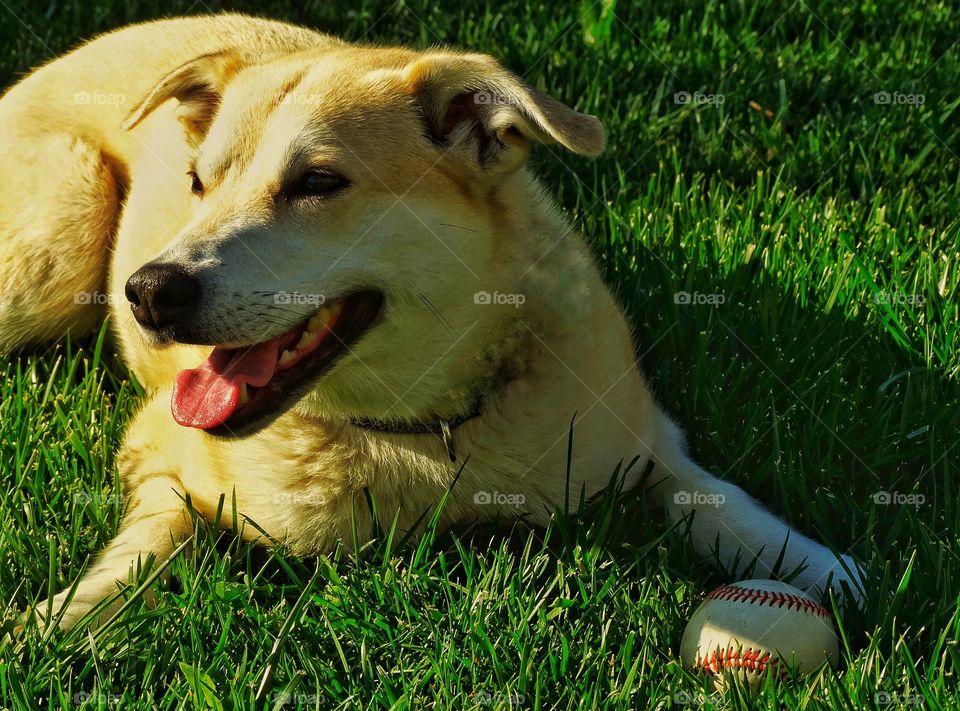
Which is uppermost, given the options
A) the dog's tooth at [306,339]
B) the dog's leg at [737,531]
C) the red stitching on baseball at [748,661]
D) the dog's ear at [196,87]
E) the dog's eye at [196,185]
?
the dog's ear at [196,87]

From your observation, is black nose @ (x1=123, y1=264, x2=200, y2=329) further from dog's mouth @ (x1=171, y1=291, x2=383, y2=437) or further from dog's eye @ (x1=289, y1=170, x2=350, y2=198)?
dog's eye @ (x1=289, y1=170, x2=350, y2=198)

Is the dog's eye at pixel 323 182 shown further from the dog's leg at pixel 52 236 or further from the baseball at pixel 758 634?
the dog's leg at pixel 52 236

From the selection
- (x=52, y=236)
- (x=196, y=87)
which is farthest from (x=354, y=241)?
(x=52, y=236)

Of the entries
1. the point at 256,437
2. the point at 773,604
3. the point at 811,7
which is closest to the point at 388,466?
the point at 256,437

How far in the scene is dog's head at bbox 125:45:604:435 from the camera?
97.2 inches

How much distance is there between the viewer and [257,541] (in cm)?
286

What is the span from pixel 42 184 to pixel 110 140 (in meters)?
0.26

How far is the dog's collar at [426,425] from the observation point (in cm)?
279

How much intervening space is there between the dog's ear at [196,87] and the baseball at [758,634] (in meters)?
1.84

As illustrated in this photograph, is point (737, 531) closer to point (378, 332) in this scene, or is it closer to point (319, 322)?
point (378, 332)

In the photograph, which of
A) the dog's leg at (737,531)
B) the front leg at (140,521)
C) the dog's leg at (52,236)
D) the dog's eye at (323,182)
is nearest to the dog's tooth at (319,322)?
the dog's eye at (323,182)

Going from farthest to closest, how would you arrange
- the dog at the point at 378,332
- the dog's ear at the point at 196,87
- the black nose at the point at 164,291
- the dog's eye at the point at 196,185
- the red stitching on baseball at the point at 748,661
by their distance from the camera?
the dog's ear at the point at 196,87 → the dog's eye at the point at 196,185 → the dog at the point at 378,332 → the black nose at the point at 164,291 → the red stitching on baseball at the point at 748,661

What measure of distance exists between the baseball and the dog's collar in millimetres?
725

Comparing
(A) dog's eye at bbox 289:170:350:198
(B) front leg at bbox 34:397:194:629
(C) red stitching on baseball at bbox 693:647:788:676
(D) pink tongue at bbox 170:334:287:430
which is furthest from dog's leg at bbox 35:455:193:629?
(C) red stitching on baseball at bbox 693:647:788:676
